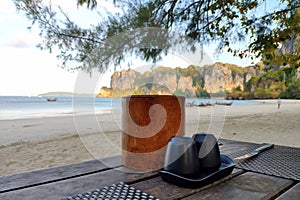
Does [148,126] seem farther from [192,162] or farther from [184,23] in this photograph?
[184,23]

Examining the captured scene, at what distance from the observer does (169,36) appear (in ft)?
3.28

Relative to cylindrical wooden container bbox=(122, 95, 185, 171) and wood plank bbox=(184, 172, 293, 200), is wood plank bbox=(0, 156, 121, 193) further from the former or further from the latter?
wood plank bbox=(184, 172, 293, 200)

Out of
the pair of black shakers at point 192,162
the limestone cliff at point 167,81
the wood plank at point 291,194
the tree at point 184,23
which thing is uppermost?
the tree at point 184,23

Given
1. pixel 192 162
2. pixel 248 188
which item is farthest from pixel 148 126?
pixel 248 188

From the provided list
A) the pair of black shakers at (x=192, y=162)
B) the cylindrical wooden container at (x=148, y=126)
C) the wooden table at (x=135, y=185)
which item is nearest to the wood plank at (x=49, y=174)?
the wooden table at (x=135, y=185)

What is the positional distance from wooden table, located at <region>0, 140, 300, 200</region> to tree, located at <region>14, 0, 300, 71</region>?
655 millimetres

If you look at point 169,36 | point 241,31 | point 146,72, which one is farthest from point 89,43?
point 241,31

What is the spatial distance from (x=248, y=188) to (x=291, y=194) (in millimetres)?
83

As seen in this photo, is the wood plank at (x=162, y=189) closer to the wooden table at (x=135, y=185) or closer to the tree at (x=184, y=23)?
the wooden table at (x=135, y=185)

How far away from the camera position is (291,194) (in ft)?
1.52

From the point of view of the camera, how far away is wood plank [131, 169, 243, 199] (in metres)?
0.45

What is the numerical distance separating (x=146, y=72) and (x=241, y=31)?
6.91ft

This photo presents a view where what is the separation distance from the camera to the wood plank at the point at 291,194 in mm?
446

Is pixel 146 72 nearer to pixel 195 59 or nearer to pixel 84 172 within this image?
pixel 195 59
